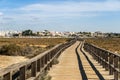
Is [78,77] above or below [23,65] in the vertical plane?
below

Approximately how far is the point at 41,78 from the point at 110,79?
3.19 m

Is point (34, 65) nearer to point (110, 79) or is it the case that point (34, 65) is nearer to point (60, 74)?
point (110, 79)

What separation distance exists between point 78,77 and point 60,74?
1.53 m

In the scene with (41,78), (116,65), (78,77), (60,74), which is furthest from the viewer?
(60,74)

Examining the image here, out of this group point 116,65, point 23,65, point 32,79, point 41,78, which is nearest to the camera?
point 23,65

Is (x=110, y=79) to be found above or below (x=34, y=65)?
below

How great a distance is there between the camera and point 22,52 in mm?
44188

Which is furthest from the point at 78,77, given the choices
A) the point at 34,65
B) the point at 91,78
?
the point at 34,65

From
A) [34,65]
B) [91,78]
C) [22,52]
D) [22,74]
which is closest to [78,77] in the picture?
[91,78]

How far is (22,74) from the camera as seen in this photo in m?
8.95

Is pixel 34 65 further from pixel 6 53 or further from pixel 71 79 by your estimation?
pixel 6 53

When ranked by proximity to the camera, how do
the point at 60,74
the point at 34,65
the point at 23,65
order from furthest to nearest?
the point at 60,74, the point at 34,65, the point at 23,65

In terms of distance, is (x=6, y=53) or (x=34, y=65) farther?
(x=6, y=53)

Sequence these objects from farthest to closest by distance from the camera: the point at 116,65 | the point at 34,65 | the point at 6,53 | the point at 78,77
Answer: the point at 6,53
the point at 78,77
the point at 116,65
the point at 34,65
